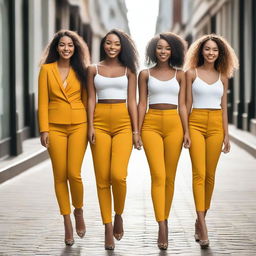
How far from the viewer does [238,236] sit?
680cm

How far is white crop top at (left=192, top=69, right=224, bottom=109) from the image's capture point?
6332 mm

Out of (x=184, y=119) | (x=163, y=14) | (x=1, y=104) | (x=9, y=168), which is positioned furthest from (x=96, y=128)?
(x=163, y=14)

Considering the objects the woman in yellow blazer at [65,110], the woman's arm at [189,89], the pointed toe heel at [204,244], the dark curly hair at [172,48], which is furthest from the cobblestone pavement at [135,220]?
the dark curly hair at [172,48]

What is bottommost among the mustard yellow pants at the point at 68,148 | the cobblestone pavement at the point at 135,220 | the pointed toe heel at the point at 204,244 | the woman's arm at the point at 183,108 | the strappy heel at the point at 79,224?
the cobblestone pavement at the point at 135,220

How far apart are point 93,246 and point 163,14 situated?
324 ft

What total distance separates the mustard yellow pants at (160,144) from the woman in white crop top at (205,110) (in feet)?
0.53

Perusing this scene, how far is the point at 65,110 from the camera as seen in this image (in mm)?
6203

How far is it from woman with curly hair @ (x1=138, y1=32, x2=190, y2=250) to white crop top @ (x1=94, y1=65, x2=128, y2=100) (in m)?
0.18

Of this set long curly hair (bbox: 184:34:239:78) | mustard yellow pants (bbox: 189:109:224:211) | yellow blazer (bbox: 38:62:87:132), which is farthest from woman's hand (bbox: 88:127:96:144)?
long curly hair (bbox: 184:34:239:78)

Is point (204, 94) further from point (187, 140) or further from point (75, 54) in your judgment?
point (75, 54)

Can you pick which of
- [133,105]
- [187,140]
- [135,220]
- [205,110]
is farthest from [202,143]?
[135,220]

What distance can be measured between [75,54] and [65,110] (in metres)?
0.51

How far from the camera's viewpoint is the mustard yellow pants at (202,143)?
6309 millimetres

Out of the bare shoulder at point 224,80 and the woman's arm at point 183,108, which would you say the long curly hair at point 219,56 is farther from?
the woman's arm at point 183,108
